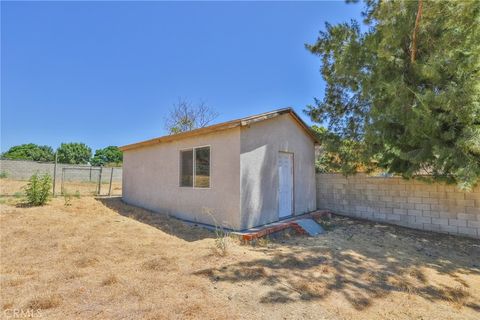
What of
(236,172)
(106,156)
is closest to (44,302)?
(236,172)

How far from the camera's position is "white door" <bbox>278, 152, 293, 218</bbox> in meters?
7.95

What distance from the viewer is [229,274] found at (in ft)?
13.6

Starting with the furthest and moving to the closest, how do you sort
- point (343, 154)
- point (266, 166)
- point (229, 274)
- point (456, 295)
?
point (343, 154) → point (266, 166) → point (229, 274) → point (456, 295)

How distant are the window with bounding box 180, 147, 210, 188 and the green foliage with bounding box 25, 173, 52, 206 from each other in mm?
5443

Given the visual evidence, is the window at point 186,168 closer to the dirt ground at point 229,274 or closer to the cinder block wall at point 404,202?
the dirt ground at point 229,274

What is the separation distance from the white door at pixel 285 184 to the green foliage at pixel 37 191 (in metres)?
8.58

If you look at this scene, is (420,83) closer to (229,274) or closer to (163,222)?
(229,274)

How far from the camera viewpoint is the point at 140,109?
23.9 metres

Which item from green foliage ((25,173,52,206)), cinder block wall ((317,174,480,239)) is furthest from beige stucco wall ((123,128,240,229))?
cinder block wall ((317,174,480,239))

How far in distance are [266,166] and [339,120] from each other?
3.71 metres

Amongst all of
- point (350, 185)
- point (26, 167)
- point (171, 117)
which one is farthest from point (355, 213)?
point (26, 167)

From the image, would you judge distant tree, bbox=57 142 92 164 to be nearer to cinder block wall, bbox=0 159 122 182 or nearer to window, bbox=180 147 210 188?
cinder block wall, bbox=0 159 122 182

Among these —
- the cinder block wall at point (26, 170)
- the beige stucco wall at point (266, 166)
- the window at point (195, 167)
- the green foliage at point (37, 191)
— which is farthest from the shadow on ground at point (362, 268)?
the cinder block wall at point (26, 170)

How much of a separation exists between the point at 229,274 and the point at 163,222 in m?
4.43
